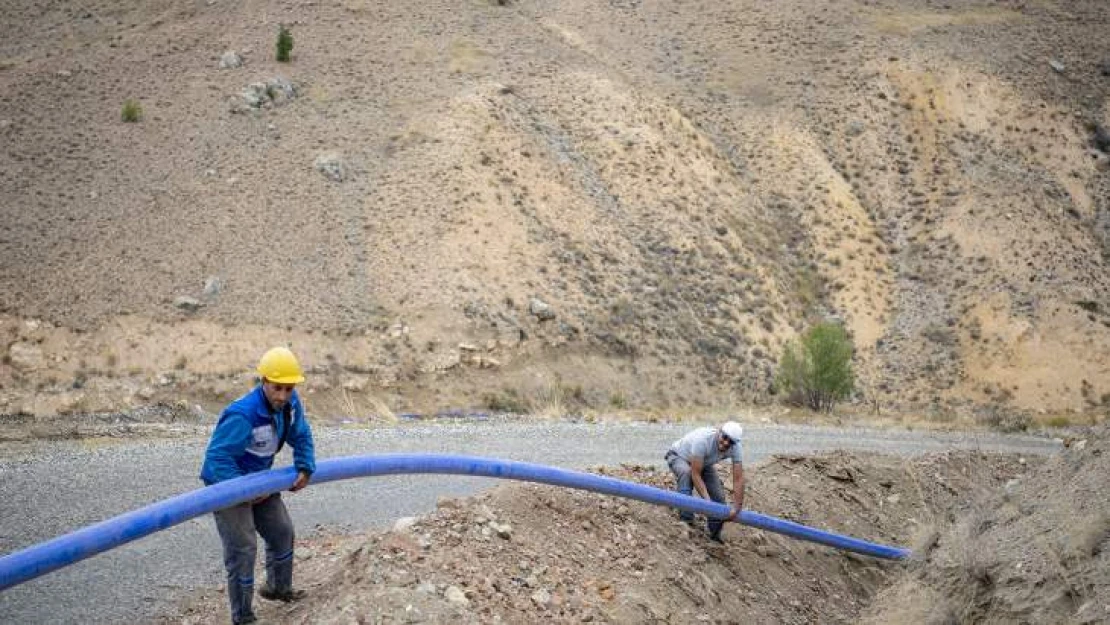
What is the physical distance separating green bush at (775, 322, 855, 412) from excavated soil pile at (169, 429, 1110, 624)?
14508 millimetres

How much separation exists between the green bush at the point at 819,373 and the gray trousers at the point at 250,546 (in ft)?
72.7

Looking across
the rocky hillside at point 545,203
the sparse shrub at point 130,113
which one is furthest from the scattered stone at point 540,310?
the sparse shrub at point 130,113

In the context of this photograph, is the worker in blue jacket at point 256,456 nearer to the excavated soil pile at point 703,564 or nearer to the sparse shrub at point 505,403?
the excavated soil pile at point 703,564

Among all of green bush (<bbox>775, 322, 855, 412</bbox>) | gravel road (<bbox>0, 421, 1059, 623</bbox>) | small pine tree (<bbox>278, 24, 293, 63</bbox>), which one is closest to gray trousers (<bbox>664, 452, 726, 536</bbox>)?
gravel road (<bbox>0, 421, 1059, 623</bbox>)

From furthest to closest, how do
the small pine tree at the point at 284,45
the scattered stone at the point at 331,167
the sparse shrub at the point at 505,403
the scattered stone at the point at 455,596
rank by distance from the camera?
the small pine tree at the point at 284,45 → the scattered stone at the point at 331,167 → the sparse shrub at the point at 505,403 → the scattered stone at the point at 455,596

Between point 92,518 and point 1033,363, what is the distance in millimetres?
30582

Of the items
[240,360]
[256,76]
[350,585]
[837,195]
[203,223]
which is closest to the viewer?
[350,585]

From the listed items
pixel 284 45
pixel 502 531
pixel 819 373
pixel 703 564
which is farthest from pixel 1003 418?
pixel 284 45

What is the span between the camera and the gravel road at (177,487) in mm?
7461

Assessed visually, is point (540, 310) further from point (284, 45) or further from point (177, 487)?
point (177, 487)

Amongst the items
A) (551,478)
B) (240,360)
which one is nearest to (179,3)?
(240,360)

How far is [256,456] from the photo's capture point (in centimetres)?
621

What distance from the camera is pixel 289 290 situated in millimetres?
24688

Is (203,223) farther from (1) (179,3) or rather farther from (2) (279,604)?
(2) (279,604)
